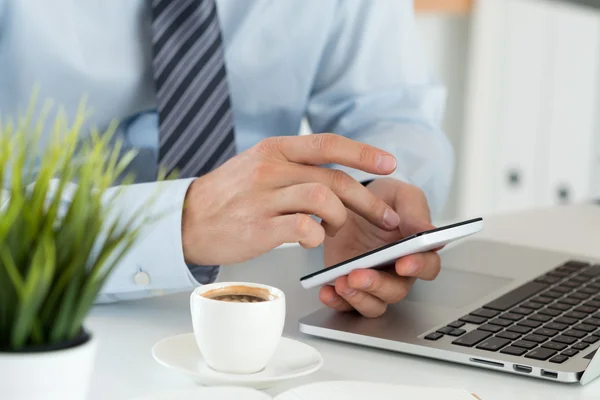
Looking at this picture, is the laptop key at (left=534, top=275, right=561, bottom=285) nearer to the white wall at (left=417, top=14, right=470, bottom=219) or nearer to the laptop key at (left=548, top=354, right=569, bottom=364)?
the laptop key at (left=548, top=354, right=569, bottom=364)

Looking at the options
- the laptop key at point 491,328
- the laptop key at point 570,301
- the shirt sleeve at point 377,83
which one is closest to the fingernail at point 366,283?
the laptop key at point 491,328

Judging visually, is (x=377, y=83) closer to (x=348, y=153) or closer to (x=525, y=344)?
(x=348, y=153)

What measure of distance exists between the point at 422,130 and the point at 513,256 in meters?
0.25

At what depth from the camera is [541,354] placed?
0.73 m

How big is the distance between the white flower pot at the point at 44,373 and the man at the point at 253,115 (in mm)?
374

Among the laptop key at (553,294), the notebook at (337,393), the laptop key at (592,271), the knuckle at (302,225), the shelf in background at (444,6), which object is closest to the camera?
the notebook at (337,393)

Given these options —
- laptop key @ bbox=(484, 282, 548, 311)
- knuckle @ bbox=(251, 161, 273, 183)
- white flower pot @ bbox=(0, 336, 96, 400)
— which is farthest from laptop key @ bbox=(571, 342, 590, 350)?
white flower pot @ bbox=(0, 336, 96, 400)

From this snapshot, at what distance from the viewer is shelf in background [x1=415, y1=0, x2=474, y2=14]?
9.18ft

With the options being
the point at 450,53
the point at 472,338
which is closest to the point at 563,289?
the point at 472,338

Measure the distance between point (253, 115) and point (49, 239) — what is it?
90cm

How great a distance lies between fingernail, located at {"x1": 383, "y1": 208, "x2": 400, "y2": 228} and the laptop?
2.9 inches

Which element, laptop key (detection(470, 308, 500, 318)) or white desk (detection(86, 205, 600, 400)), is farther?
laptop key (detection(470, 308, 500, 318))

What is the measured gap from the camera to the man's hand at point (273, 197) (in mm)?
842

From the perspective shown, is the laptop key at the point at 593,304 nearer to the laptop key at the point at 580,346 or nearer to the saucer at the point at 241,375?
the laptop key at the point at 580,346
